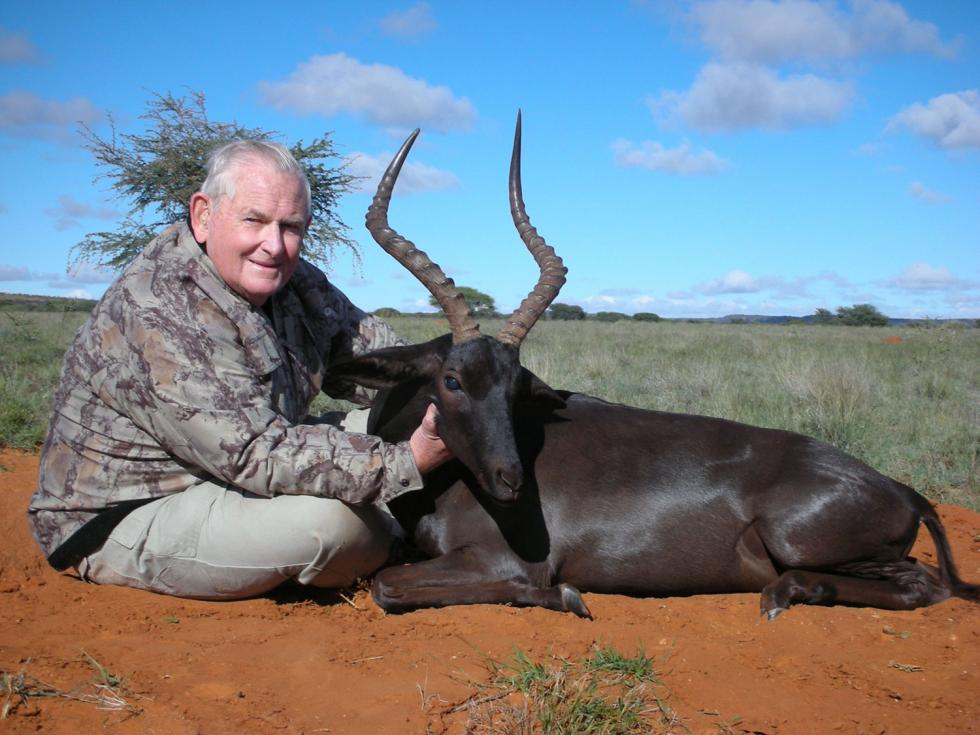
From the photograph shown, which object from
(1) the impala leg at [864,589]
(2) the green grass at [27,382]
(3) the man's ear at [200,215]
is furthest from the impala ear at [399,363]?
(2) the green grass at [27,382]

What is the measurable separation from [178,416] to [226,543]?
0.72 metres

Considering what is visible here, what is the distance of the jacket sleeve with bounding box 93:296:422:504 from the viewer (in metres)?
4.25

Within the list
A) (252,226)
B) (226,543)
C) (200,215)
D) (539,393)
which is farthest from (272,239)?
(539,393)

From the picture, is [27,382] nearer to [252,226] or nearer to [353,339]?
[353,339]

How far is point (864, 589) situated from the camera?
5086 mm

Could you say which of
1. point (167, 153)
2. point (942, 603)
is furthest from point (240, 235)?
point (167, 153)

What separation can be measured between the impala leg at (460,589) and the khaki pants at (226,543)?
0.93 feet

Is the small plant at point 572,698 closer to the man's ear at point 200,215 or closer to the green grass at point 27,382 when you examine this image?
the man's ear at point 200,215

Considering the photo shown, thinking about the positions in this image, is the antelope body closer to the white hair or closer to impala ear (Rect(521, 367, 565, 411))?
impala ear (Rect(521, 367, 565, 411))

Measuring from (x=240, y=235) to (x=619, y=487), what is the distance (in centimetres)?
257

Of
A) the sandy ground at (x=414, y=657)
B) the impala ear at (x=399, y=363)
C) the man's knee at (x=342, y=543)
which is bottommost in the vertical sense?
the sandy ground at (x=414, y=657)

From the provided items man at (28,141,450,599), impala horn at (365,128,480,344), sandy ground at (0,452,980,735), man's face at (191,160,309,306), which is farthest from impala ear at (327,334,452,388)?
sandy ground at (0,452,980,735)

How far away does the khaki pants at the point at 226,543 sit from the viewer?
4.51 meters

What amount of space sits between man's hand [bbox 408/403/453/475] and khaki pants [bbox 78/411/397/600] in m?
0.44
